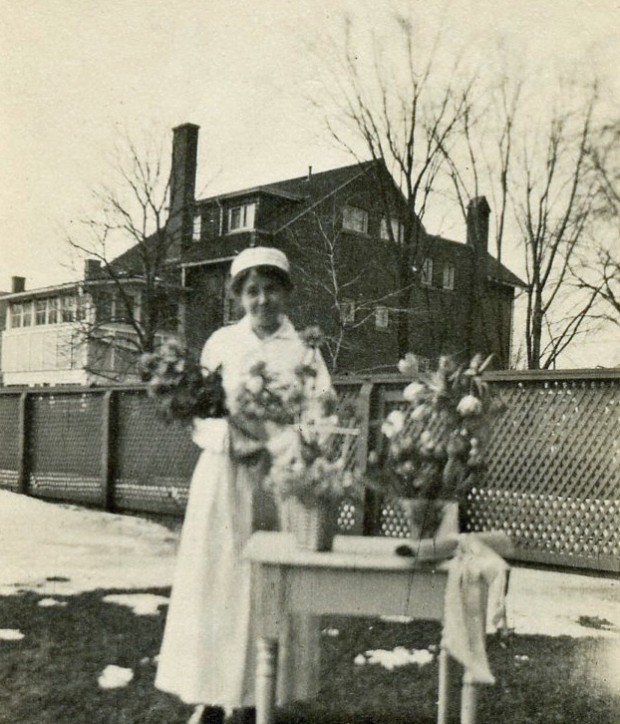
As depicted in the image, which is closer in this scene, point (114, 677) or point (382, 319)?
point (114, 677)

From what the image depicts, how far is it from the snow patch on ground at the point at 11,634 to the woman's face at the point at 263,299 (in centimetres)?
197

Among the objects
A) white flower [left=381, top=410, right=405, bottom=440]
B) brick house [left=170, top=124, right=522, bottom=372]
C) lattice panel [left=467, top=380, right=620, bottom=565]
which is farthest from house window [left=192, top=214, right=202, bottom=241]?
white flower [left=381, top=410, right=405, bottom=440]

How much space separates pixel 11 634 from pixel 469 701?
2424 millimetres

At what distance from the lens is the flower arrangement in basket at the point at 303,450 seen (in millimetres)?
2447

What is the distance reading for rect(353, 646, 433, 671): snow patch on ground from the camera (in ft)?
12.1

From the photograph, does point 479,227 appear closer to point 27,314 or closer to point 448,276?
point 448,276

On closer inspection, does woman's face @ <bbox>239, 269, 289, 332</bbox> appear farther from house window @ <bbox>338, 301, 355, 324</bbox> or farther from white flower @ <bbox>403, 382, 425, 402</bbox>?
house window @ <bbox>338, 301, 355, 324</bbox>

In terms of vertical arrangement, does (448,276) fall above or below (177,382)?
above

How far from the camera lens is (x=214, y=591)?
2840mm

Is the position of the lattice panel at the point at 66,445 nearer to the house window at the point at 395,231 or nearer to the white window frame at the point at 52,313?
the house window at the point at 395,231

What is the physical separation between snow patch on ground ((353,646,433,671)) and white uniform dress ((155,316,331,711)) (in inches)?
40.4

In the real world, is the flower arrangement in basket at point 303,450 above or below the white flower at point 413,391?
below

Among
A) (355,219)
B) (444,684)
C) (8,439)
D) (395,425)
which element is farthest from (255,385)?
(355,219)

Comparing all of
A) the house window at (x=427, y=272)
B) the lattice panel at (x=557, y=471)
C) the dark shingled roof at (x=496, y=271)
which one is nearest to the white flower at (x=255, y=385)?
the lattice panel at (x=557, y=471)
